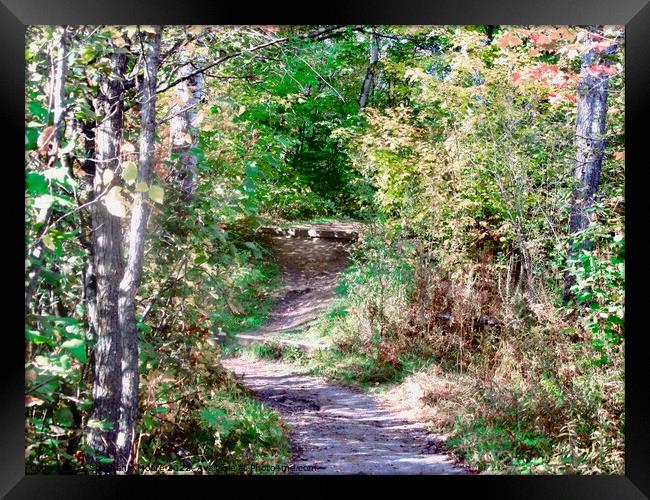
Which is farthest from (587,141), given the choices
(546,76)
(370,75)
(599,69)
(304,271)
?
(304,271)

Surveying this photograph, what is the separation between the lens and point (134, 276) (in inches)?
98.7

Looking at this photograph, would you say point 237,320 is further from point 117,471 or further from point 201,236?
point 117,471

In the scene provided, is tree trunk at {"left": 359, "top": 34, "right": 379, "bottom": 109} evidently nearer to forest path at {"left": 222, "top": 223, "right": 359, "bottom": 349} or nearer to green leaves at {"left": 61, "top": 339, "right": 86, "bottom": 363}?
forest path at {"left": 222, "top": 223, "right": 359, "bottom": 349}

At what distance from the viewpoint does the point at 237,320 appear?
464 centimetres

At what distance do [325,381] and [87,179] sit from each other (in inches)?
103

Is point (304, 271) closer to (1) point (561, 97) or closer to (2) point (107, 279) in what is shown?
(1) point (561, 97)

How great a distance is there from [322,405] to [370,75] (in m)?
2.53

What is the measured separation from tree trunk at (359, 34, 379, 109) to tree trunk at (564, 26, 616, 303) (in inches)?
58.8

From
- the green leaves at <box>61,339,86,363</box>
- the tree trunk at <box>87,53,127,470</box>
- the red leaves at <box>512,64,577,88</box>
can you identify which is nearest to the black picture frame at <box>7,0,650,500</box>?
the tree trunk at <box>87,53,127,470</box>

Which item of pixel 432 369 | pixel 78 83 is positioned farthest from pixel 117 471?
pixel 432 369
